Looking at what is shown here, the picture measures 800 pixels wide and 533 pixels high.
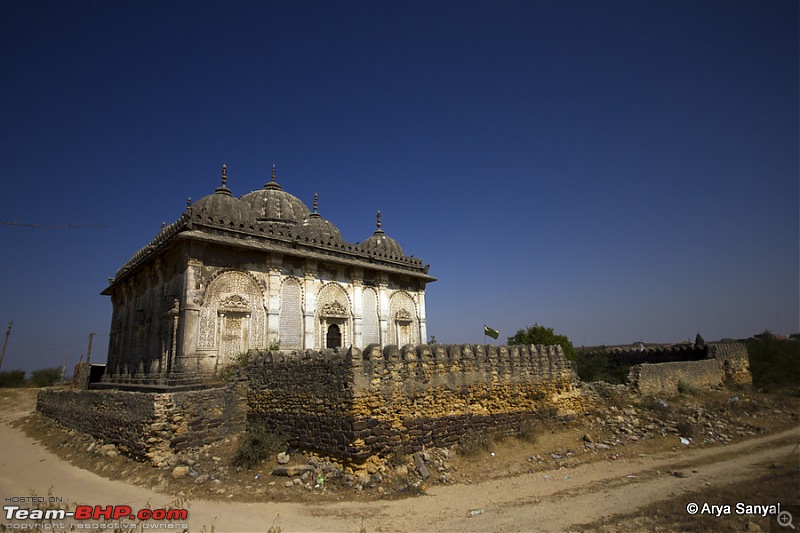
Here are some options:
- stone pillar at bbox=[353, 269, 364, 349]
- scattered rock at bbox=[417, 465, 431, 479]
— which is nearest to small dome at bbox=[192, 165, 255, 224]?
stone pillar at bbox=[353, 269, 364, 349]

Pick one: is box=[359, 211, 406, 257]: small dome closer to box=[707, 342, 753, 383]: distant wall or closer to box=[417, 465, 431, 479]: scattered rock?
box=[417, 465, 431, 479]: scattered rock

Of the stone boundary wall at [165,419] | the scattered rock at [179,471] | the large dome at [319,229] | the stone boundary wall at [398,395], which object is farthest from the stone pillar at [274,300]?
the scattered rock at [179,471]

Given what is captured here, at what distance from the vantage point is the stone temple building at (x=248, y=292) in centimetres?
1332

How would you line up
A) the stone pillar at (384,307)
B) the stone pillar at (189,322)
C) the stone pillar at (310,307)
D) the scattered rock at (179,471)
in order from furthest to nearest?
1. the stone pillar at (384,307)
2. the stone pillar at (310,307)
3. the stone pillar at (189,322)
4. the scattered rock at (179,471)

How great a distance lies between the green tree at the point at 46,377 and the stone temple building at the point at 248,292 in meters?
24.5

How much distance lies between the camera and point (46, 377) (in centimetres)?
3900

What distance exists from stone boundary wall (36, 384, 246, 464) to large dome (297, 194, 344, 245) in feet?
24.5

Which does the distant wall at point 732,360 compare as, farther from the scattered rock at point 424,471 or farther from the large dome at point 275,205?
the large dome at point 275,205

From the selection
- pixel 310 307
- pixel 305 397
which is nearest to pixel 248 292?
pixel 310 307

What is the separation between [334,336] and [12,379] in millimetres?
34709

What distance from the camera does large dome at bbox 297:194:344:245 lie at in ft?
57.3

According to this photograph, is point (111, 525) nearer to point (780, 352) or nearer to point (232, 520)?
point (232, 520)

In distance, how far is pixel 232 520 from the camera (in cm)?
721

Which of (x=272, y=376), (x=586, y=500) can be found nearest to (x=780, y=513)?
(x=586, y=500)
